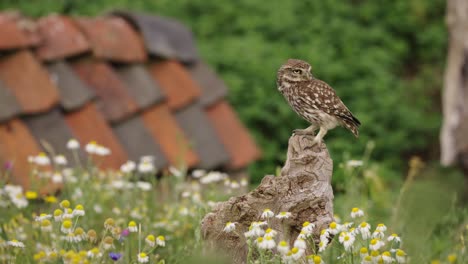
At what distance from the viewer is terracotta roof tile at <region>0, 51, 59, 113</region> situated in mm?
6340

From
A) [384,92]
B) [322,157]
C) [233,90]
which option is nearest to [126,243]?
[322,157]

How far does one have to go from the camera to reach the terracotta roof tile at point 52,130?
6.32 metres

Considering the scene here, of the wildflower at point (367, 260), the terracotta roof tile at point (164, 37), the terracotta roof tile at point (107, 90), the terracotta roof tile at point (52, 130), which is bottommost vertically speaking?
the wildflower at point (367, 260)

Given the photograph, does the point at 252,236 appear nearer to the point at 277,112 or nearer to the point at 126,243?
the point at 126,243

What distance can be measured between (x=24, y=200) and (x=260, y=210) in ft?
5.19

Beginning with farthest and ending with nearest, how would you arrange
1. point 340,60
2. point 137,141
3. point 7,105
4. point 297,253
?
point 340,60, point 137,141, point 7,105, point 297,253

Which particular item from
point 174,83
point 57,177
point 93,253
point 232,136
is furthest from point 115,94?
point 93,253

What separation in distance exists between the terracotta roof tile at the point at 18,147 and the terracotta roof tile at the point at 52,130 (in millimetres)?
124

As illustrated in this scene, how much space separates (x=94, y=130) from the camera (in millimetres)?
6621

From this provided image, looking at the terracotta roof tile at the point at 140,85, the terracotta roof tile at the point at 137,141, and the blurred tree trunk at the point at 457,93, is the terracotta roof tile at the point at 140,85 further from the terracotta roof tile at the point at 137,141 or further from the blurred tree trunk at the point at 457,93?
→ the blurred tree trunk at the point at 457,93

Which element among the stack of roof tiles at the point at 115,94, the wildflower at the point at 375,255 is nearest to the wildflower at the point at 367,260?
the wildflower at the point at 375,255

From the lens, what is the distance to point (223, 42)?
11281 mm

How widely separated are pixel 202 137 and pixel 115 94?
881mm

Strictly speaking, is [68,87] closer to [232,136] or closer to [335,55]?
[232,136]
